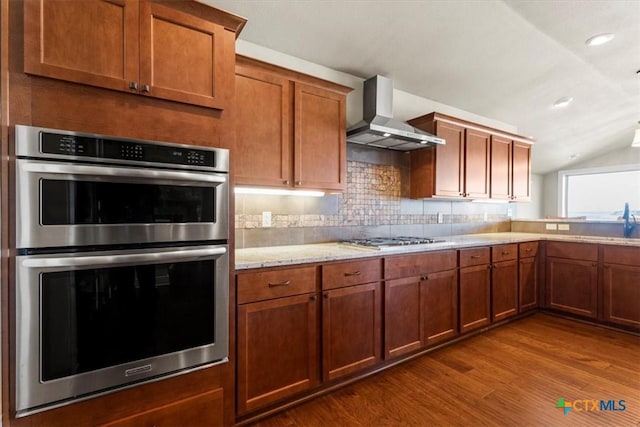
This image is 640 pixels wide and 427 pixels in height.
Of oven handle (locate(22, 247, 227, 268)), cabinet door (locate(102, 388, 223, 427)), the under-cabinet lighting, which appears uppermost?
the under-cabinet lighting

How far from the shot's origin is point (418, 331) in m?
2.45

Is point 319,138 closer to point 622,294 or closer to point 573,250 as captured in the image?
point 573,250

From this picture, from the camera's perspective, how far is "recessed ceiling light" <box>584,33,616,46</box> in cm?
273

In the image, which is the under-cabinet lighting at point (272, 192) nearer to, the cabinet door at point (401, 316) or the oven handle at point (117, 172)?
the oven handle at point (117, 172)

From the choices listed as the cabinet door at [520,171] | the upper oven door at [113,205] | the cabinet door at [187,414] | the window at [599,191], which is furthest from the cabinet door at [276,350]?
the window at [599,191]

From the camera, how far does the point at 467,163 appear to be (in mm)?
3346

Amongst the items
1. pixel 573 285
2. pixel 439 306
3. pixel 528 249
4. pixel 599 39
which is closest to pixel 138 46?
pixel 439 306

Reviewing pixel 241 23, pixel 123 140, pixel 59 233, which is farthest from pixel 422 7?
pixel 59 233

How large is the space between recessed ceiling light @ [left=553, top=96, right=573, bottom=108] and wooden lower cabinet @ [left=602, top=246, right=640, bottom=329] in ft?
6.81

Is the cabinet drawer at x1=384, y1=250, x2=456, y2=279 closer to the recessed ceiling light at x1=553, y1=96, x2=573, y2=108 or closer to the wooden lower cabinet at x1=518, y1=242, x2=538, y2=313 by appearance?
the wooden lower cabinet at x1=518, y1=242, x2=538, y2=313

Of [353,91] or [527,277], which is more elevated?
[353,91]

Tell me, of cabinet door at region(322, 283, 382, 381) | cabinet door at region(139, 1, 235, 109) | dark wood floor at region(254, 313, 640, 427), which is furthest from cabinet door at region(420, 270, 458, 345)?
cabinet door at region(139, 1, 235, 109)

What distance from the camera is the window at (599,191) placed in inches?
244

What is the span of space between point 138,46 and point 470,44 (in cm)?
260
